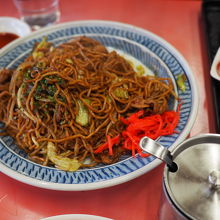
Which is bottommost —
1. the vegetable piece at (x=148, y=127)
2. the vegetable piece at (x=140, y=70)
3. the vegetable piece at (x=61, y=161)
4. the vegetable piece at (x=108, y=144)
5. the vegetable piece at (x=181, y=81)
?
the vegetable piece at (x=61, y=161)

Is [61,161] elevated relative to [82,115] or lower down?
lower down

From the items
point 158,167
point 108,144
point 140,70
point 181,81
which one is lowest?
point 158,167

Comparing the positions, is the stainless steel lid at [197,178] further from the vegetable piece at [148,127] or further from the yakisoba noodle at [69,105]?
the yakisoba noodle at [69,105]

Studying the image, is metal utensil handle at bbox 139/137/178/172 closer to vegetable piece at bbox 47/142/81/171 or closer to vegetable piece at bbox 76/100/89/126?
vegetable piece at bbox 47/142/81/171

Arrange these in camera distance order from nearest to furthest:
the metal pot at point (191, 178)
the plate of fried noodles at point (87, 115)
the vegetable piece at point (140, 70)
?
the metal pot at point (191, 178), the plate of fried noodles at point (87, 115), the vegetable piece at point (140, 70)

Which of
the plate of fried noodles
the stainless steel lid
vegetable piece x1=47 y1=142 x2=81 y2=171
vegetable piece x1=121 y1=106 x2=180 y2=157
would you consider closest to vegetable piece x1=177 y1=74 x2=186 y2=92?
the plate of fried noodles

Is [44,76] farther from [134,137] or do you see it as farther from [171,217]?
[171,217]

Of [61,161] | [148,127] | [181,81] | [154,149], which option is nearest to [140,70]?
[181,81]

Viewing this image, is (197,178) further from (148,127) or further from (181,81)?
(181,81)

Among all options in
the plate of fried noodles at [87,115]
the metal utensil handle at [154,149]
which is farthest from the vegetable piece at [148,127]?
the metal utensil handle at [154,149]
